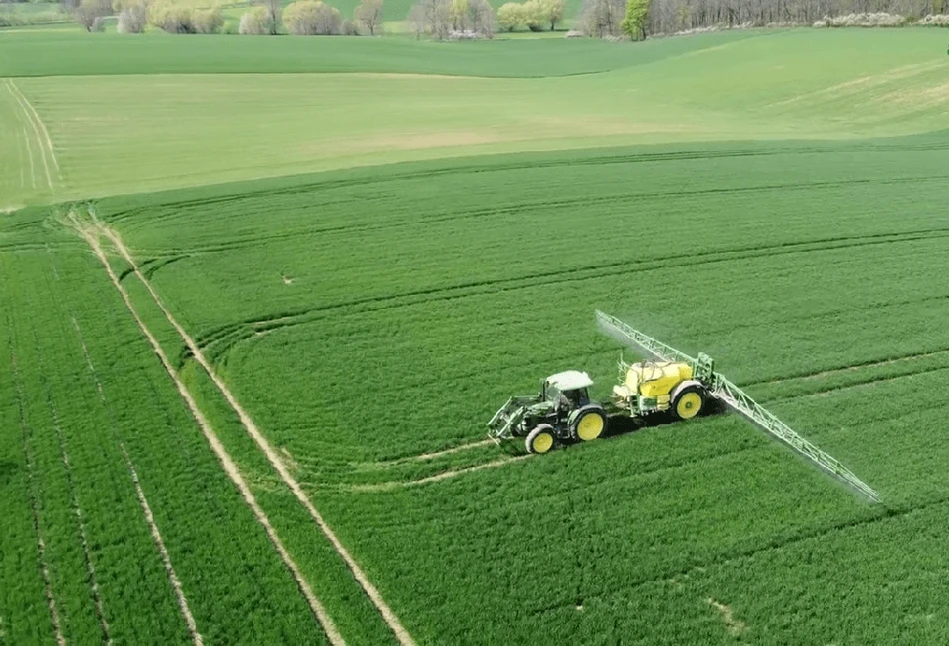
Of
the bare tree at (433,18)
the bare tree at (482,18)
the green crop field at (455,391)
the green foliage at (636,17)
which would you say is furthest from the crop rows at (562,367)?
the bare tree at (433,18)

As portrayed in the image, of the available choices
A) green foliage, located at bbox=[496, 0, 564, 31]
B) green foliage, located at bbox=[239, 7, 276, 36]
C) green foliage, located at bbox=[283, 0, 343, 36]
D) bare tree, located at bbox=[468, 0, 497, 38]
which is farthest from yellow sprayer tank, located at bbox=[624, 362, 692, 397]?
green foliage, located at bbox=[496, 0, 564, 31]

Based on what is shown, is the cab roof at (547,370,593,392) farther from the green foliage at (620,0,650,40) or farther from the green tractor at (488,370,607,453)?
the green foliage at (620,0,650,40)

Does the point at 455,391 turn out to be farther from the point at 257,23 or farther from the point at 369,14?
the point at 369,14

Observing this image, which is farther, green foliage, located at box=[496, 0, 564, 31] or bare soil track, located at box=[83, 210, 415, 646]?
green foliage, located at box=[496, 0, 564, 31]

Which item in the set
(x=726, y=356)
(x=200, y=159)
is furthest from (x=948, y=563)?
(x=200, y=159)

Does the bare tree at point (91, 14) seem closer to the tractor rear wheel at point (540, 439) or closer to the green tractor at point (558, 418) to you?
the green tractor at point (558, 418)

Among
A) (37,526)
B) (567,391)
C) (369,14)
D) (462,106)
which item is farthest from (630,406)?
(369,14)

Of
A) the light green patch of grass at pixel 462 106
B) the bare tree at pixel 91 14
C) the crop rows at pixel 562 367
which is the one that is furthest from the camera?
the bare tree at pixel 91 14

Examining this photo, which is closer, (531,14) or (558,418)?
(558,418)
